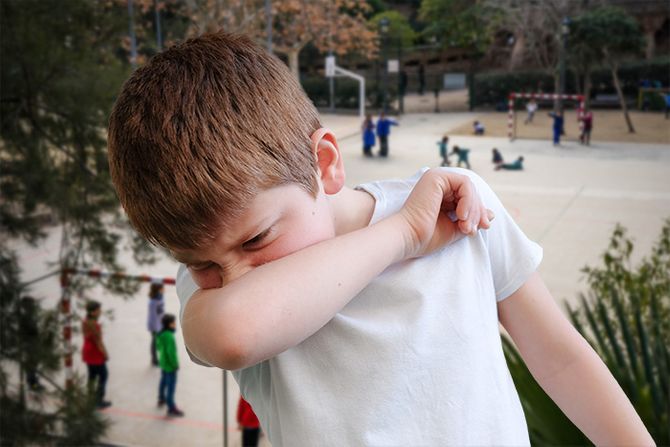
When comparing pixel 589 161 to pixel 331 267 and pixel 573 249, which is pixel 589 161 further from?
pixel 331 267

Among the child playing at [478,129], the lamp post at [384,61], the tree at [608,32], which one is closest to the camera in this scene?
the child playing at [478,129]

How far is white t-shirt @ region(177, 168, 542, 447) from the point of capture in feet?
2.39

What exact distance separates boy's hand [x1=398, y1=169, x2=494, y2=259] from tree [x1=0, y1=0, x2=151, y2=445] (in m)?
3.52

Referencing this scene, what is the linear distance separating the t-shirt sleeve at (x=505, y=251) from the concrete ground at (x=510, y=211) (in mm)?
2647

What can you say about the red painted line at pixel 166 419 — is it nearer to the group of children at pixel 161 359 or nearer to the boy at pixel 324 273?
the group of children at pixel 161 359

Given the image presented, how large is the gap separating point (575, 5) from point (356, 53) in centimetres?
738

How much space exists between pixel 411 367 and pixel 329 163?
23cm

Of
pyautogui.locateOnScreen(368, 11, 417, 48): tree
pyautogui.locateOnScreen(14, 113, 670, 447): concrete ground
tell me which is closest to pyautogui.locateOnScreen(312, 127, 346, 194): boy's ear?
pyautogui.locateOnScreen(14, 113, 670, 447): concrete ground

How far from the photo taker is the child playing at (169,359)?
5480mm

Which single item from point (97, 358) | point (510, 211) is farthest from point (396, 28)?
point (97, 358)

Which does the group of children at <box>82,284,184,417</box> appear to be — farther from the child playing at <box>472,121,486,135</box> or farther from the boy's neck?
the child playing at <box>472,121,486,135</box>

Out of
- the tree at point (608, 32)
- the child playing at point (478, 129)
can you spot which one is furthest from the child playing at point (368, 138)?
the tree at point (608, 32)

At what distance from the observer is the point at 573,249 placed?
9.03 meters

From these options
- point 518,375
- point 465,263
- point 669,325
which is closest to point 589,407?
point 465,263
